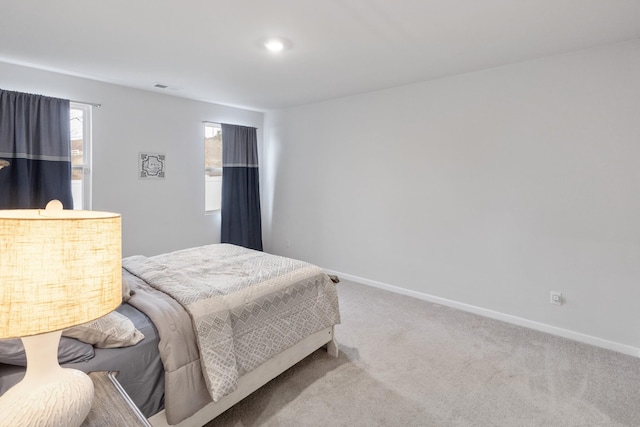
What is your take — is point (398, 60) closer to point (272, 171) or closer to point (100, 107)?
point (272, 171)

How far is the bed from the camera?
154 cm

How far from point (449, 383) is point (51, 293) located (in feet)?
7.47

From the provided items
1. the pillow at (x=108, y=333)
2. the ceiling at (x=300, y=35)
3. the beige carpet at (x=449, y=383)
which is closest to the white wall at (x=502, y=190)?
the ceiling at (x=300, y=35)

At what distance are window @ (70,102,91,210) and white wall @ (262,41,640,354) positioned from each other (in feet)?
8.83

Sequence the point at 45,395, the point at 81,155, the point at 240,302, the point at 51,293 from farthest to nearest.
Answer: the point at 81,155
the point at 240,302
the point at 45,395
the point at 51,293

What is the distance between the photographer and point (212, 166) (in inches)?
189

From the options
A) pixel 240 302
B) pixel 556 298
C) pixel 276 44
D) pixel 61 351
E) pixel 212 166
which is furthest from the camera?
pixel 212 166

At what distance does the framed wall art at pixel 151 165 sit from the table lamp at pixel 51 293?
3.37 meters

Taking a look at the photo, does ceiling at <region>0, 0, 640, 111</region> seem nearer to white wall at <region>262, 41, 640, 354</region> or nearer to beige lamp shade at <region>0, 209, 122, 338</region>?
white wall at <region>262, 41, 640, 354</region>

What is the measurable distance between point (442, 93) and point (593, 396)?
2.79 metres

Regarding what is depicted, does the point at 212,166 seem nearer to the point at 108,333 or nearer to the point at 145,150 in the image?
the point at 145,150

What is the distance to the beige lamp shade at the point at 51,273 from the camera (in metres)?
0.74

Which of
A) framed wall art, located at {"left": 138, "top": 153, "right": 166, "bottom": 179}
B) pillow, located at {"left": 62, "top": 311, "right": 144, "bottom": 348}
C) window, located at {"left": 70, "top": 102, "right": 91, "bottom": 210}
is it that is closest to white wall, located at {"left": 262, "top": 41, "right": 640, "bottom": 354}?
framed wall art, located at {"left": 138, "top": 153, "right": 166, "bottom": 179}

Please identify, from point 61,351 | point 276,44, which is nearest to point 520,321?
point 276,44
